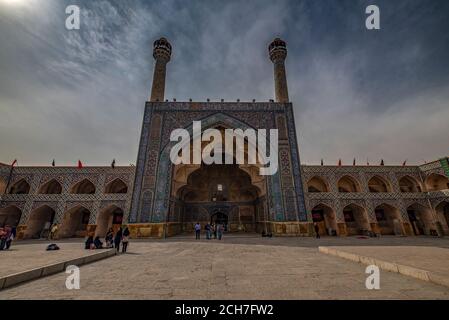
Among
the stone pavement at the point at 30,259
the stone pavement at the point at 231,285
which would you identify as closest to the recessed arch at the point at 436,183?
the stone pavement at the point at 231,285

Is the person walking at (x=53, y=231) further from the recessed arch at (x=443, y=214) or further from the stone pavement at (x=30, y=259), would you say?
the recessed arch at (x=443, y=214)

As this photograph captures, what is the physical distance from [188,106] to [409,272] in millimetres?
14848

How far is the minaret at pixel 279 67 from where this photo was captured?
642 inches

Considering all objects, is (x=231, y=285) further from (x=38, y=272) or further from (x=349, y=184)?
(x=349, y=184)

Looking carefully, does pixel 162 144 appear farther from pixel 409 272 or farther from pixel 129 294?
pixel 409 272

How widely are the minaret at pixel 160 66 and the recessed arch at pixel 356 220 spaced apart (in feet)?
59.5

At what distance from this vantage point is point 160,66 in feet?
55.2

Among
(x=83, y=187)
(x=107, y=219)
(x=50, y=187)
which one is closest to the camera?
(x=107, y=219)

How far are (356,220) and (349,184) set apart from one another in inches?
121

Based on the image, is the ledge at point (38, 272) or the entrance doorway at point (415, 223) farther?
the entrance doorway at point (415, 223)

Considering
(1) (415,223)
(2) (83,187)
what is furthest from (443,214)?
(2) (83,187)

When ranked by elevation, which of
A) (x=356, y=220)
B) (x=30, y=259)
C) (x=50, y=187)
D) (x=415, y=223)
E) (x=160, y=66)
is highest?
(x=160, y=66)

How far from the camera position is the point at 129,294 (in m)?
2.71
